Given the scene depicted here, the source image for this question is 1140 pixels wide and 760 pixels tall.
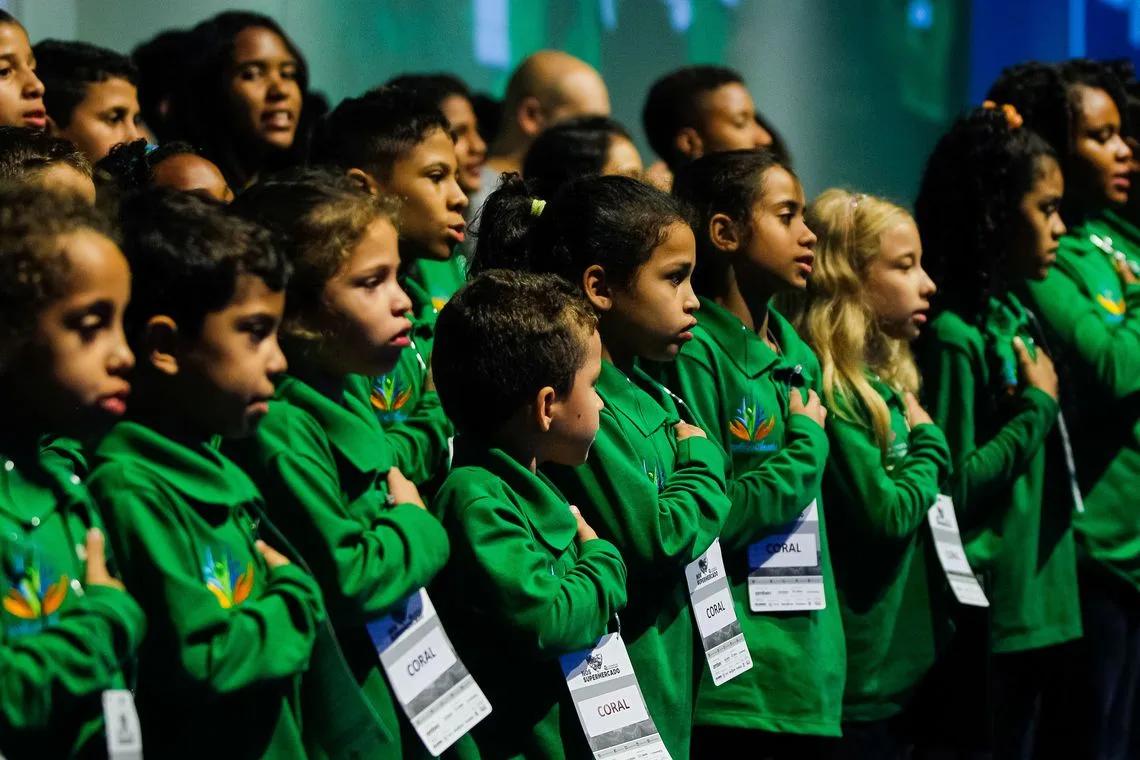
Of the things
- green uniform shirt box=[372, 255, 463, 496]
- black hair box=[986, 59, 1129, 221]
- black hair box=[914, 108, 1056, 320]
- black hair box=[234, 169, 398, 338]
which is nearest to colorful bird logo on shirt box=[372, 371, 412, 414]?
green uniform shirt box=[372, 255, 463, 496]

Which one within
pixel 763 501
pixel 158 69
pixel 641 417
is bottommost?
pixel 763 501

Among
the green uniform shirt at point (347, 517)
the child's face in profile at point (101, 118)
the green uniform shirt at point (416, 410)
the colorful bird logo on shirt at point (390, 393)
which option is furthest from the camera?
the child's face in profile at point (101, 118)

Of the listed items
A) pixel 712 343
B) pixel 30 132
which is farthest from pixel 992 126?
pixel 30 132

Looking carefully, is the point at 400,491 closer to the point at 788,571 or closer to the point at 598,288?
the point at 598,288

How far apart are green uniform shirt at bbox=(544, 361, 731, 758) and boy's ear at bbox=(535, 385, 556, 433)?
0.85 feet

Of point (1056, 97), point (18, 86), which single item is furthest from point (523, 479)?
point (1056, 97)

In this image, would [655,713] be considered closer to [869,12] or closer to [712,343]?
[712,343]

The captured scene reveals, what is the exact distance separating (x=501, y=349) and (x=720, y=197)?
118cm

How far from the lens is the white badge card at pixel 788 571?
402 cm

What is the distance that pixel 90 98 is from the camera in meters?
4.83

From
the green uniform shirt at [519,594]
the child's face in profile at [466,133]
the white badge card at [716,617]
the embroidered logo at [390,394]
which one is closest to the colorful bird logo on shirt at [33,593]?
the green uniform shirt at [519,594]

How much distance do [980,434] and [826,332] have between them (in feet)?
2.14

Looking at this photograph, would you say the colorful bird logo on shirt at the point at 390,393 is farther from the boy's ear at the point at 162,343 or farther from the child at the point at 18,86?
the child at the point at 18,86

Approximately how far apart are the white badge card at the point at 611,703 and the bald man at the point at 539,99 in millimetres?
3050
